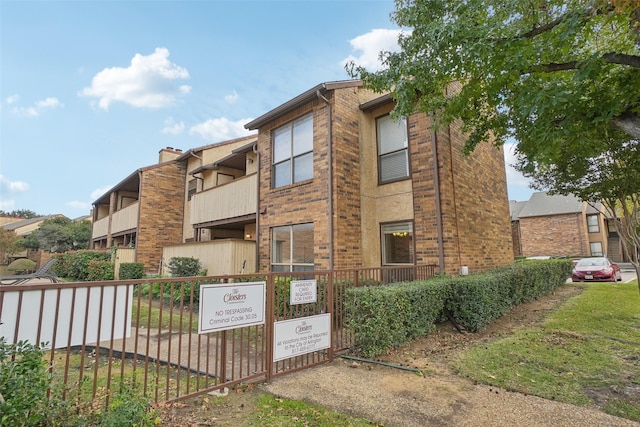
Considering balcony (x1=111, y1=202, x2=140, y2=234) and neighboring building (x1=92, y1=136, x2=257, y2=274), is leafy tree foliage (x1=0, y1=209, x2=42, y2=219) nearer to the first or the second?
balcony (x1=111, y1=202, x2=140, y2=234)

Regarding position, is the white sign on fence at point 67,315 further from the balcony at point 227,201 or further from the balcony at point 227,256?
the balcony at point 227,201

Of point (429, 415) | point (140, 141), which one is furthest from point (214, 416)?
point (140, 141)

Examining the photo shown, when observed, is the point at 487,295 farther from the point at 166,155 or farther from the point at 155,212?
the point at 166,155

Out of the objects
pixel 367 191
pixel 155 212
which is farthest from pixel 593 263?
pixel 155 212

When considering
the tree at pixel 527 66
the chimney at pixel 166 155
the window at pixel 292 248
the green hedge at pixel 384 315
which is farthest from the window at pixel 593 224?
the chimney at pixel 166 155

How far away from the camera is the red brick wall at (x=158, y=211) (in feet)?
59.9

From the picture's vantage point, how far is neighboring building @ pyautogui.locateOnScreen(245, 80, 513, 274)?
880 cm

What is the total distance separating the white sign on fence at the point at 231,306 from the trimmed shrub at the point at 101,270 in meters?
16.1

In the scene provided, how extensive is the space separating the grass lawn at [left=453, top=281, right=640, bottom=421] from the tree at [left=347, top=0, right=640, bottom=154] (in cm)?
347

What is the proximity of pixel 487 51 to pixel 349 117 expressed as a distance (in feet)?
16.9

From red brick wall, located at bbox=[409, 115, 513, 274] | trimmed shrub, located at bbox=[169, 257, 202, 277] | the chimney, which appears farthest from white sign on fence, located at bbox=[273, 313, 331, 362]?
the chimney

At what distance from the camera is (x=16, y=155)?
73.7ft

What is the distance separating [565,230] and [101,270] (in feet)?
133

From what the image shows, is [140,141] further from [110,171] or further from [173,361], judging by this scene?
[173,361]
